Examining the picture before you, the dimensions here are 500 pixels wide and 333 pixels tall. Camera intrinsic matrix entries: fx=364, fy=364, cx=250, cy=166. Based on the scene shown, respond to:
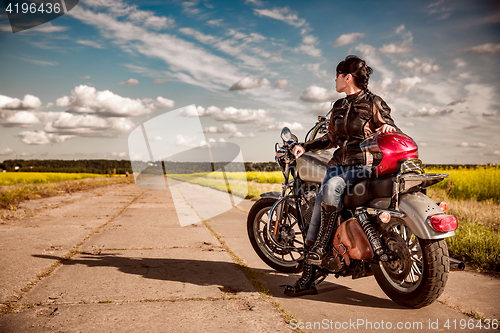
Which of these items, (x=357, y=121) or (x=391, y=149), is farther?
(x=357, y=121)

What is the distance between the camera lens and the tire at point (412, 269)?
261cm

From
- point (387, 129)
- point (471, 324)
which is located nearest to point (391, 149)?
point (387, 129)

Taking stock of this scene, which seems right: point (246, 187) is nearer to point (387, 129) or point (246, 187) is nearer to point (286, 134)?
point (286, 134)

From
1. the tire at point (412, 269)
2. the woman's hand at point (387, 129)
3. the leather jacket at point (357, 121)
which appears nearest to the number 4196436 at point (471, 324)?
the tire at point (412, 269)

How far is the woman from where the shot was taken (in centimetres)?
306

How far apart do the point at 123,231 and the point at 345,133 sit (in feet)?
15.6

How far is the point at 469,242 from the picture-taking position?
4.43 m

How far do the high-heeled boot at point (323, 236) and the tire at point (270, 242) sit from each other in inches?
29.9

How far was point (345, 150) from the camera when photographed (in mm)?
3260

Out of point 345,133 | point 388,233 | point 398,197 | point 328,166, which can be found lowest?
point 388,233

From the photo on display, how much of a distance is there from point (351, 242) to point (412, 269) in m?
0.51

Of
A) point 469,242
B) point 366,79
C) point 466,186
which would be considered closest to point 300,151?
point 366,79

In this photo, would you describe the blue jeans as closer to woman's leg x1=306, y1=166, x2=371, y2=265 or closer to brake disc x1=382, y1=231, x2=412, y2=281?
woman's leg x1=306, y1=166, x2=371, y2=265

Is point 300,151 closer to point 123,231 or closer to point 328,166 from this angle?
point 328,166
